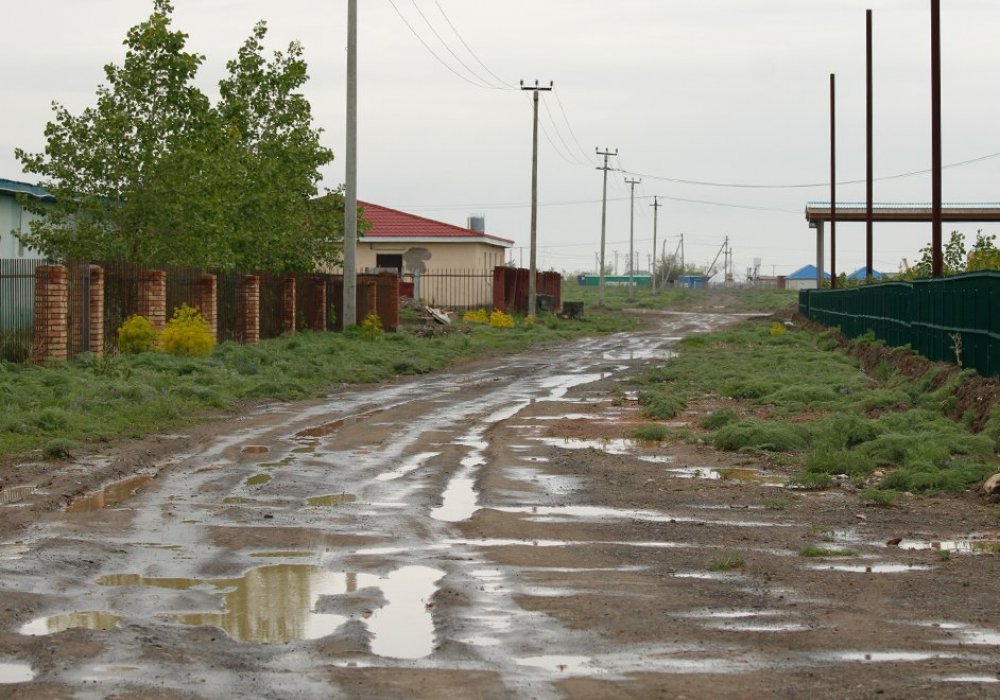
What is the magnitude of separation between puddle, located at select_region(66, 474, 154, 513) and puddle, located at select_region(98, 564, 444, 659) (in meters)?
2.88

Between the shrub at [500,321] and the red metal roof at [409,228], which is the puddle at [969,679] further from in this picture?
the red metal roof at [409,228]

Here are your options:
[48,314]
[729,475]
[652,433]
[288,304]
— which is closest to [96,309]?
[48,314]

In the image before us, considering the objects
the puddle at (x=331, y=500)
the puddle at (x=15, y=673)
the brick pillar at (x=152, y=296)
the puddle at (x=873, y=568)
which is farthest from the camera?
the brick pillar at (x=152, y=296)

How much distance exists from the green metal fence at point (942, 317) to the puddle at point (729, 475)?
206 inches

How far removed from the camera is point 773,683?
5797 mm

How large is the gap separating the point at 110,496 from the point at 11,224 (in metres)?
22.9

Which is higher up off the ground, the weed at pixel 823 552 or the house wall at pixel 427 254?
the house wall at pixel 427 254

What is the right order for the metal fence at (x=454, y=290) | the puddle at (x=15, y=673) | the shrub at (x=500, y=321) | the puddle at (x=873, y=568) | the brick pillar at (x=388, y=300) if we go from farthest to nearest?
the metal fence at (x=454, y=290) → the shrub at (x=500, y=321) → the brick pillar at (x=388, y=300) → the puddle at (x=873, y=568) → the puddle at (x=15, y=673)

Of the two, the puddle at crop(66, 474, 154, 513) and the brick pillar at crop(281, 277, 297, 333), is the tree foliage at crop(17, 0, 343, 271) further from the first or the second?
the puddle at crop(66, 474, 154, 513)

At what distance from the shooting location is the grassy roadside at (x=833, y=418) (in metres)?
12.6

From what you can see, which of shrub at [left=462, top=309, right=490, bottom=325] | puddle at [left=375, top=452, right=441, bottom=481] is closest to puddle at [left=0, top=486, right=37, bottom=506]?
puddle at [left=375, top=452, right=441, bottom=481]

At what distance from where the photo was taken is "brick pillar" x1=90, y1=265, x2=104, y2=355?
2420 centimetres

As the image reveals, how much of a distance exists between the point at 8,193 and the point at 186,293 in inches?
247

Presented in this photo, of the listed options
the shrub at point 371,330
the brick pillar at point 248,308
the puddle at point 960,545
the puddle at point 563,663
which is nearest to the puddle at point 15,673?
the puddle at point 563,663
